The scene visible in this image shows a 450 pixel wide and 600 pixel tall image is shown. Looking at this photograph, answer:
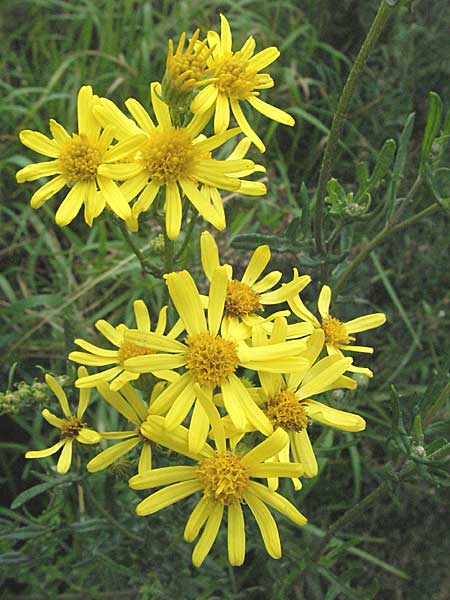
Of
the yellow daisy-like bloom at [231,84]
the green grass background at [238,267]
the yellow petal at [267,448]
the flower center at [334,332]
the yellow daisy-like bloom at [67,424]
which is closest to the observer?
the yellow petal at [267,448]

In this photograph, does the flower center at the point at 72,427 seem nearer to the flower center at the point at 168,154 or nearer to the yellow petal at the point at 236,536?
the yellow petal at the point at 236,536

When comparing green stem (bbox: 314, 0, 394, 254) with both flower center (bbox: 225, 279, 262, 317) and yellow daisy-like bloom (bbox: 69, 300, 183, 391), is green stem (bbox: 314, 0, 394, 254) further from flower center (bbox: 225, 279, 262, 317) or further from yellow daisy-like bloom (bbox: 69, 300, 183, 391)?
yellow daisy-like bloom (bbox: 69, 300, 183, 391)

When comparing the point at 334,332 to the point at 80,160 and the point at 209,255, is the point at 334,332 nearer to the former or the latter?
the point at 209,255

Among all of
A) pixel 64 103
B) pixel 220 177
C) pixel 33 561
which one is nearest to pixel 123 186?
pixel 220 177

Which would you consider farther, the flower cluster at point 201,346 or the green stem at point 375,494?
the green stem at point 375,494

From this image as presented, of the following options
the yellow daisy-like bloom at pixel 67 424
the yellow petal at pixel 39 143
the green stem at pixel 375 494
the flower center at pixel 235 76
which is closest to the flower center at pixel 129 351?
the yellow daisy-like bloom at pixel 67 424

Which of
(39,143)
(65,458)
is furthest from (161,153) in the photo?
(65,458)
